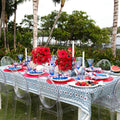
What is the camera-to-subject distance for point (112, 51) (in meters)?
5.87

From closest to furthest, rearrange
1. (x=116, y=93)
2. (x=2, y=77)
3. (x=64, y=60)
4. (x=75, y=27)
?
(x=116, y=93) < (x=64, y=60) < (x=2, y=77) < (x=75, y=27)

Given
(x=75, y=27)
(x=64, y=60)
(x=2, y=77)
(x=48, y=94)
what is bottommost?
(x=48, y=94)

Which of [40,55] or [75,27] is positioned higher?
[75,27]

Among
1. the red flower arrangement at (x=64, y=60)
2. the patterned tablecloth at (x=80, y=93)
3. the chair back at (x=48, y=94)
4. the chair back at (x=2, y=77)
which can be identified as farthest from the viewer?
the chair back at (x=2, y=77)

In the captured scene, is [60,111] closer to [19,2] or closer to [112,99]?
[112,99]

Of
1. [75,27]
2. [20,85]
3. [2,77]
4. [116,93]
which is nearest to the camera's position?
[116,93]

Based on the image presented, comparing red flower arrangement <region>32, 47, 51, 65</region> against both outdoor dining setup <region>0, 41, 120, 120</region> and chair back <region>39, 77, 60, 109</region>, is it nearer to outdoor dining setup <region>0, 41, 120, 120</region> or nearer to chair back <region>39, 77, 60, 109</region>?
outdoor dining setup <region>0, 41, 120, 120</region>

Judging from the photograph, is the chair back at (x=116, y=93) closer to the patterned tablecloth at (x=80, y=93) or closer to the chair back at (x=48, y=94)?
the patterned tablecloth at (x=80, y=93)

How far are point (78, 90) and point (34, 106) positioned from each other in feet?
6.66

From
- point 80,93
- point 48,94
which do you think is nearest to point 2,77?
point 48,94

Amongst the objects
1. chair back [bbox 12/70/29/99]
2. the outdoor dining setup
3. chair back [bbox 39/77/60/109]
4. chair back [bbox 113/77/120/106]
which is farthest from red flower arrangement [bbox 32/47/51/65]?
chair back [bbox 113/77/120/106]

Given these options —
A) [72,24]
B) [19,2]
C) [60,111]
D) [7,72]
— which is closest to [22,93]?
[7,72]

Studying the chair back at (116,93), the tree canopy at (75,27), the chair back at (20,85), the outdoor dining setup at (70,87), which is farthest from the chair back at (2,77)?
the tree canopy at (75,27)

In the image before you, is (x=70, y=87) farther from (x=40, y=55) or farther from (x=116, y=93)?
(x=40, y=55)
